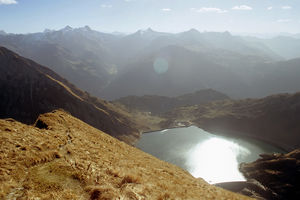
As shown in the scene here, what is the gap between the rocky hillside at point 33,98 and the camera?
Answer: 11441 centimetres

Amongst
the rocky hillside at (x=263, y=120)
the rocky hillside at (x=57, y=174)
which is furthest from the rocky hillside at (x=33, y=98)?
the rocky hillside at (x=57, y=174)

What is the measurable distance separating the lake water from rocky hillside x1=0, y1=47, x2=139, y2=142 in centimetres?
2232

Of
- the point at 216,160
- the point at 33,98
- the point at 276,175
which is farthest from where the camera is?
the point at 33,98

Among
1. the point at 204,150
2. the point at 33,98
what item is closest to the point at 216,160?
the point at 204,150

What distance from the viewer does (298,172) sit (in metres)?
74.3

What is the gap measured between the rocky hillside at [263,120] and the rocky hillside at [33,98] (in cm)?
6632

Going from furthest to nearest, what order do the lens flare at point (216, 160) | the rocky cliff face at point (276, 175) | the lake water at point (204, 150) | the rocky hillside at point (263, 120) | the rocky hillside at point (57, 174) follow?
1. the rocky hillside at point (263, 120)
2. the lake water at point (204, 150)
3. the lens flare at point (216, 160)
4. the rocky cliff face at point (276, 175)
5. the rocky hillside at point (57, 174)

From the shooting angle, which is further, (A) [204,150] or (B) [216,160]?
(A) [204,150]

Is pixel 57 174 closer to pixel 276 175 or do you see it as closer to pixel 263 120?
pixel 276 175

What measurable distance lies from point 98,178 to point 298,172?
85404 mm

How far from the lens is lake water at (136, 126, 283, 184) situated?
9350 cm

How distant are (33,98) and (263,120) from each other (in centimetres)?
15916

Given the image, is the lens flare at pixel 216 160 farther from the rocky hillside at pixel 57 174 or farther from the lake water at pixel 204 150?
the rocky hillside at pixel 57 174

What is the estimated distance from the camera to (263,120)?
15738 centimetres
